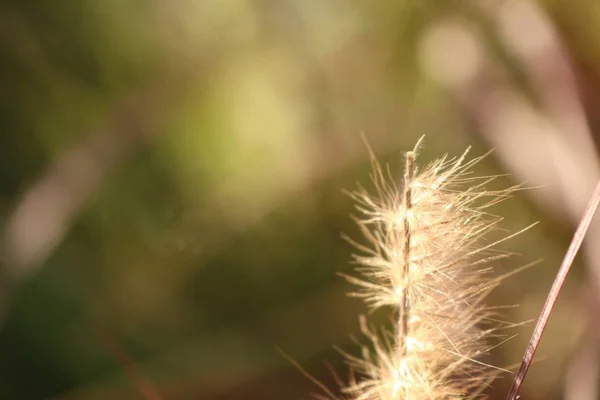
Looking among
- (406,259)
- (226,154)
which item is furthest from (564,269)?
(226,154)

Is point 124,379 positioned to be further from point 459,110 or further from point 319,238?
point 459,110

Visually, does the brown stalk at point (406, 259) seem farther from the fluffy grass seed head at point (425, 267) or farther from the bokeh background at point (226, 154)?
the bokeh background at point (226, 154)

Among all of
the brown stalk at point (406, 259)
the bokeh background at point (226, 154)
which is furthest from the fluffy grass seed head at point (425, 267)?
the bokeh background at point (226, 154)

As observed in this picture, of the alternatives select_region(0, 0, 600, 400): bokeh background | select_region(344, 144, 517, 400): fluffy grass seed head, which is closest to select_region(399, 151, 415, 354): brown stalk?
select_region(344, 144, 517, 400): fluffy grass seed head

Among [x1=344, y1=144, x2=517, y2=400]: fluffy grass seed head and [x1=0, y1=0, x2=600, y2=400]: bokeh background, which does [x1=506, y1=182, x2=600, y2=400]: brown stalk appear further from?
[x1=0, y1=0, x2=600, y2=400]: bokeh background

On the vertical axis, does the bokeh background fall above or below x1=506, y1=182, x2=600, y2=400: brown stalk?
above

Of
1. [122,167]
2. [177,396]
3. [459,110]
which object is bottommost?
[177,396]

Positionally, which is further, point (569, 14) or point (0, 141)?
point (0, 141)

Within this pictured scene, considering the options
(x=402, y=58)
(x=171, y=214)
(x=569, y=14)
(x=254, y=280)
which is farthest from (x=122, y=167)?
(x=569, y=14)
